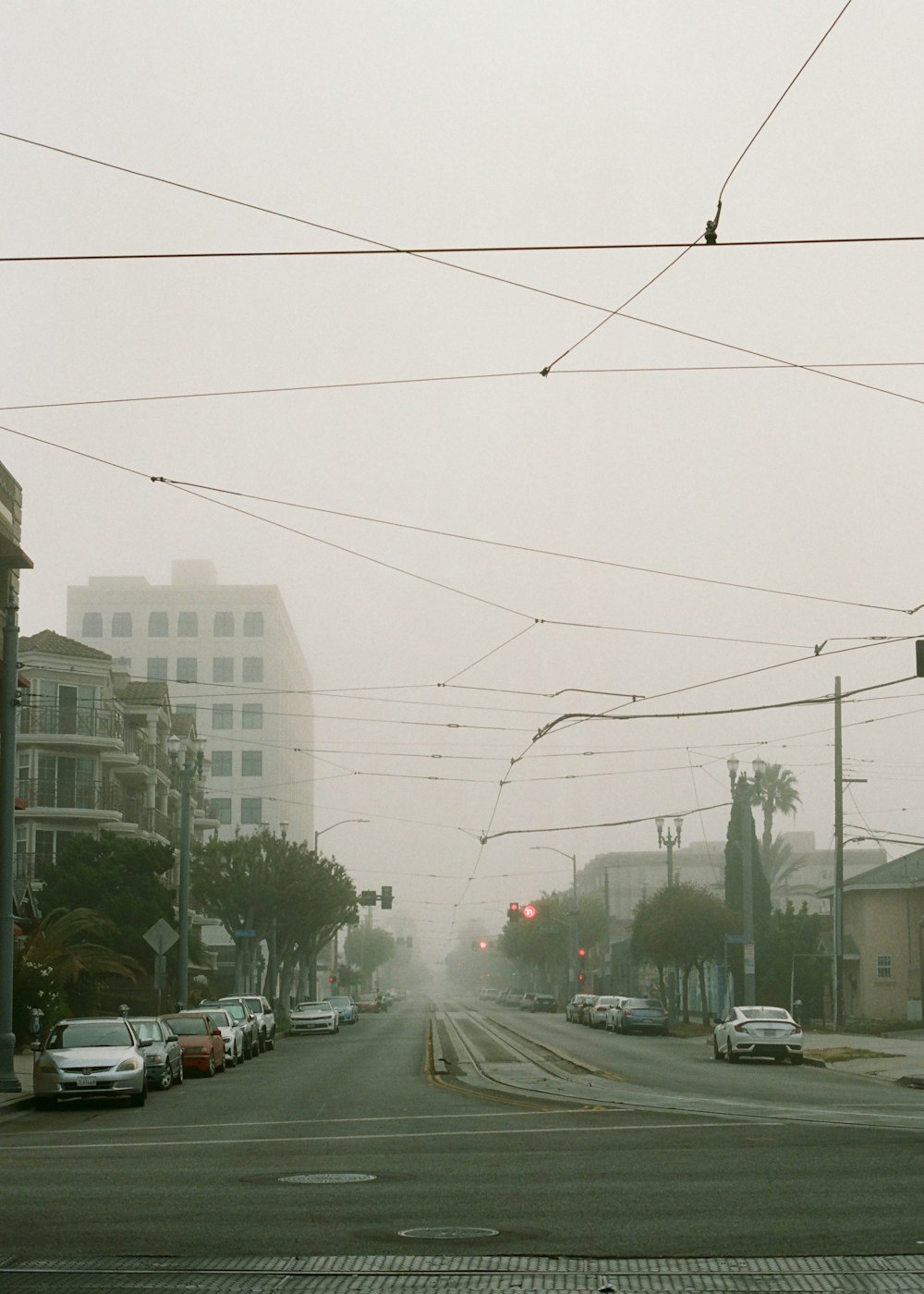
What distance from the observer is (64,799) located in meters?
65.6

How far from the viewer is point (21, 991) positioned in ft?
130

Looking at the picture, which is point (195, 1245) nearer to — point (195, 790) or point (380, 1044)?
point (380, 1044)

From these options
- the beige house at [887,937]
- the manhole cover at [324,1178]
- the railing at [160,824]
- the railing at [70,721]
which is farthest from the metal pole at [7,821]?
the railing at [160,824]

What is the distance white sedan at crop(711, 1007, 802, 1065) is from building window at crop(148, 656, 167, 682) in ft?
346

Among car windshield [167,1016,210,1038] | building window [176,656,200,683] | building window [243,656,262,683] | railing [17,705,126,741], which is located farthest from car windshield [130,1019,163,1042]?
building window [176,656,200,683]

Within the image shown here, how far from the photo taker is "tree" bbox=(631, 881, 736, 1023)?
65688 millimetres

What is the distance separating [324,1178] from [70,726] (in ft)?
174

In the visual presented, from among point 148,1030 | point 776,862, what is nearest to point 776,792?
point 776,862

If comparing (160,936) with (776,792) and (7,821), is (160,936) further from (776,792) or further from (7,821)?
(776,792)

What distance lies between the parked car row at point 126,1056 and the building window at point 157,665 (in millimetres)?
102603

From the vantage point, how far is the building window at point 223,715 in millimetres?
136375

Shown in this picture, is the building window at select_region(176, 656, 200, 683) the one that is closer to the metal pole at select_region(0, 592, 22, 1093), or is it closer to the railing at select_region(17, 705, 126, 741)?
the railing at select_region(17, 705, 126, 741)

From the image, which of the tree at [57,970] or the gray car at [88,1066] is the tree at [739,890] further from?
the gray car at [88,1066]

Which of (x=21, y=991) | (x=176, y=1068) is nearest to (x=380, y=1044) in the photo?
(x=21, y=991)
